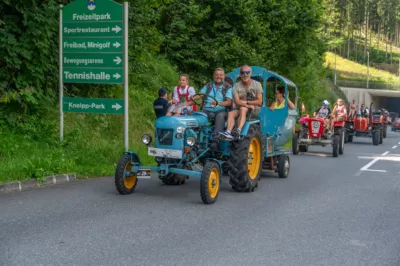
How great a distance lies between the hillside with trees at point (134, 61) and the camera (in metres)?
12.7

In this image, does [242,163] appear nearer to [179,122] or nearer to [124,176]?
[179,122]

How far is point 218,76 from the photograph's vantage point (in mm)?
10727

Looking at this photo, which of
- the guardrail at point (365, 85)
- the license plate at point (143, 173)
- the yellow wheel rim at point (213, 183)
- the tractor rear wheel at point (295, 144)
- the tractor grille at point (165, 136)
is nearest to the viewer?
the yellow wheel rim at point (213, 183)

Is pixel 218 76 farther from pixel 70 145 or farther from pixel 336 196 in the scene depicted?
pixel 70 145

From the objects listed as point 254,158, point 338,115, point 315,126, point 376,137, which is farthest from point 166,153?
point 376,137

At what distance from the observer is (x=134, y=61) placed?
18.0 metres

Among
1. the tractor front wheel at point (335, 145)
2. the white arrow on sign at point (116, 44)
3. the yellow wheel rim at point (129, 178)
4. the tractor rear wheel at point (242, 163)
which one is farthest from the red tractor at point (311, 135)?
the yellow wheel rim at point (129, 178)

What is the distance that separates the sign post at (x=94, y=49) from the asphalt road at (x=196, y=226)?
2.36 meters

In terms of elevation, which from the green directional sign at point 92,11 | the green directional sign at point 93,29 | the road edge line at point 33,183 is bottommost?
the road edge line at point 33,183

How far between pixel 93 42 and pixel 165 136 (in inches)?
169

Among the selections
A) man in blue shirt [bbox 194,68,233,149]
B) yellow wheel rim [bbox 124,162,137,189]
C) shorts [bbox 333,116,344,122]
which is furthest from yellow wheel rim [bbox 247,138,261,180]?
shorts [bbox 333,116,344,122]

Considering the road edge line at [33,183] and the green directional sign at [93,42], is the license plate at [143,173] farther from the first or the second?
the green directional sign at [93,42]

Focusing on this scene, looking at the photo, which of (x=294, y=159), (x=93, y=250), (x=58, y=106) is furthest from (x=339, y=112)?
(x=93, y=250)

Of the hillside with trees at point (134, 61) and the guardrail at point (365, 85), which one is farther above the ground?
the guardrail at point (365, 85)
